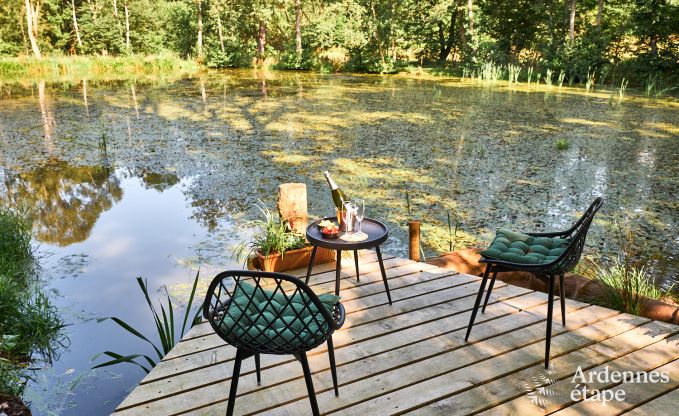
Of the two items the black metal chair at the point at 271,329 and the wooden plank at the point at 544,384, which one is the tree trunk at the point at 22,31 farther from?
the wooden plank at the point at 544,384

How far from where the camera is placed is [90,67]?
17906 millimetres

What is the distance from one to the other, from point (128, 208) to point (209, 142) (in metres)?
2.48

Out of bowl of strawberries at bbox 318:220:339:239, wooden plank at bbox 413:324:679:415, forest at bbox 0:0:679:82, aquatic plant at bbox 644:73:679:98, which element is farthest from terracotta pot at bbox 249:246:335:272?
forest at bbox 0:0:679:82

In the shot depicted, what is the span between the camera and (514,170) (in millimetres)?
5824

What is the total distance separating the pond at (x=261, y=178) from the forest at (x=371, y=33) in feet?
12.6

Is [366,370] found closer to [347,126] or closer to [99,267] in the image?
[99,267]

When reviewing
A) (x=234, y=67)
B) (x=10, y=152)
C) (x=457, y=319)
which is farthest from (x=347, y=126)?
(x=234, y=67)

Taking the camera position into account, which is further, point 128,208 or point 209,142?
point 209,142

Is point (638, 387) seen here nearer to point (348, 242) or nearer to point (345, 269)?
point (348, 242)

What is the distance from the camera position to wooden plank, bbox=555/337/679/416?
70.0 inches

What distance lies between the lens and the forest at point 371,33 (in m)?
13.7

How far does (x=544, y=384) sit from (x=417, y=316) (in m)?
0.71

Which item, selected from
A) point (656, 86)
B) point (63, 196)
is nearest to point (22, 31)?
point (63, 196)

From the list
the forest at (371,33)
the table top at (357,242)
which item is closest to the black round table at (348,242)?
the table top at (357,242)
